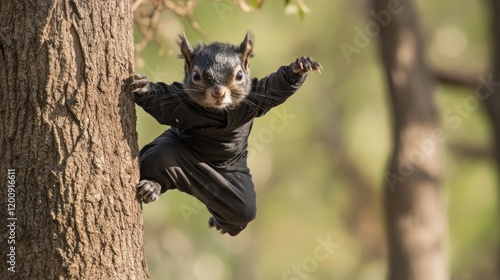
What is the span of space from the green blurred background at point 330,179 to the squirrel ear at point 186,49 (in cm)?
1755

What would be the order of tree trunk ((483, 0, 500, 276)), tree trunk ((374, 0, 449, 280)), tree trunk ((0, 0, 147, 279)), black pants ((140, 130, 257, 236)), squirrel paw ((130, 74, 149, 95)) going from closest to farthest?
tree trunk ((0, 0, 147, 279)), squirrel paw ((130, 74, 149, 95)), black pants ((140, 130, 257, 236)), tree trunk ((483, 0, 500, 276)), tree trunk ((374, 0, 449, 280))

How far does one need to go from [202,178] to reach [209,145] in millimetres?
174

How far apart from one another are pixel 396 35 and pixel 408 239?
7.31 ft

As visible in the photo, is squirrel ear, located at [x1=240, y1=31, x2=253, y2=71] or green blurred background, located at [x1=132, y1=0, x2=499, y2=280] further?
green blurred background, located at [x1=132, y1=0, x2=499, y2=280]

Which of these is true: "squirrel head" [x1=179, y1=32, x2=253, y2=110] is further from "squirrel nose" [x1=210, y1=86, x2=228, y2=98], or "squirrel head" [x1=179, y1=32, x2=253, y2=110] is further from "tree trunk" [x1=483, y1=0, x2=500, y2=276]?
"tree trunk" [x1=483, y1=0, x2=500, y2=276]

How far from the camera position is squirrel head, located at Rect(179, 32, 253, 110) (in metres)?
4.54

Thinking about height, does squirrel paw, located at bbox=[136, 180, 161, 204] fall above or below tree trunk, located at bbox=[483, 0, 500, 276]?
below

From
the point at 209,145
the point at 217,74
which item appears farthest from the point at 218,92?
the point at 209,145

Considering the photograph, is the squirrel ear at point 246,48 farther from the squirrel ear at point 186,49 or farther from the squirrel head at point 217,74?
the squirrel ear at point 186,49

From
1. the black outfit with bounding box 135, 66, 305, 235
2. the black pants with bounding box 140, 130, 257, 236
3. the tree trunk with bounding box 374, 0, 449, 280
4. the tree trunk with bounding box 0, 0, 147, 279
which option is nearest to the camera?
the tree trunk with bounding box 0, 0, 147, 279

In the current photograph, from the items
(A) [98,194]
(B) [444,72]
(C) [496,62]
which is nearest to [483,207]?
(B) [444,72]

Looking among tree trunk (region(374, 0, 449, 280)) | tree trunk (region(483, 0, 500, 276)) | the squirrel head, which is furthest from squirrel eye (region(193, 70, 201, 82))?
tree trunk (region(374, 0, 449, 280))

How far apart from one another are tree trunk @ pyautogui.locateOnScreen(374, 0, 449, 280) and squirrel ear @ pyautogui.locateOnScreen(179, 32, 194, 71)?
18.4ft

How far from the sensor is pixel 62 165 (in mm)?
4129
